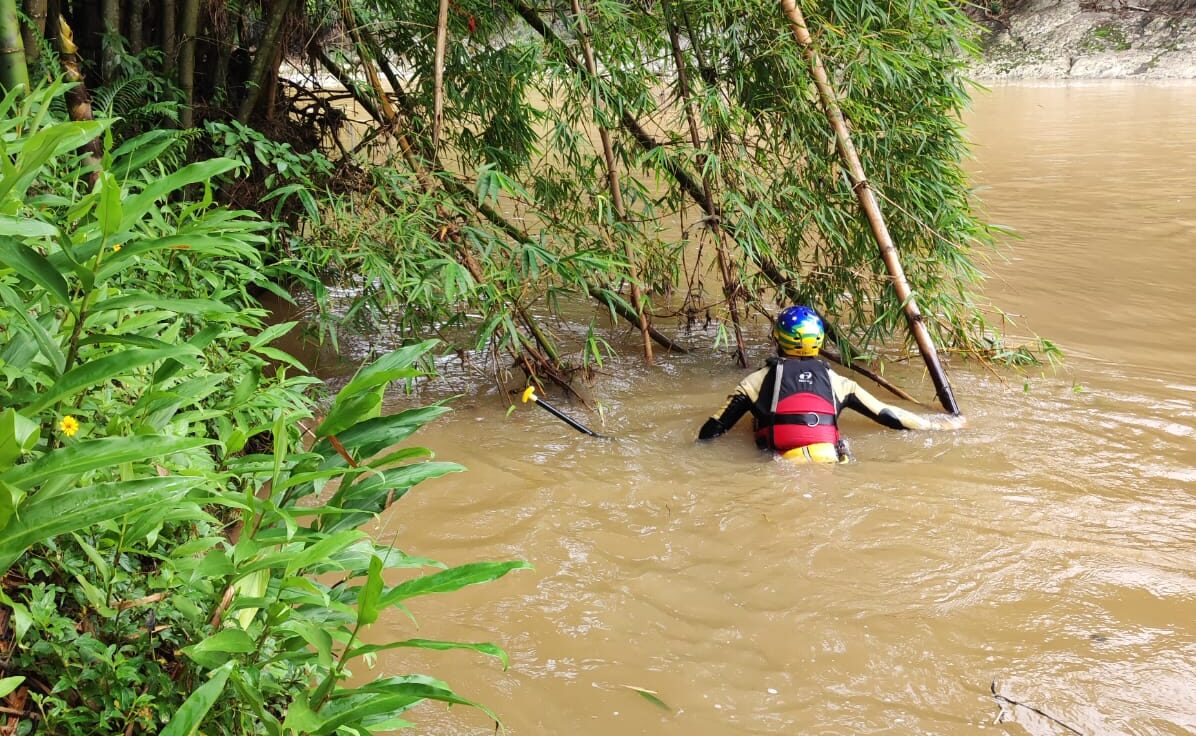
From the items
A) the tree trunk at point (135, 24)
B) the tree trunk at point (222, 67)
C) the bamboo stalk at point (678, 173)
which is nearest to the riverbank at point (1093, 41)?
the bamboo stalk at point (678, 173)

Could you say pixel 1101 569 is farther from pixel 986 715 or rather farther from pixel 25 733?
pixel 25 733

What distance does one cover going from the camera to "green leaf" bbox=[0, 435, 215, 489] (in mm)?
1386

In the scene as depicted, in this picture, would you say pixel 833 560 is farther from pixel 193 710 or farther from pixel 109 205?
pixel 109 205

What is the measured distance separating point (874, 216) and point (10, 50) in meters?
3.88

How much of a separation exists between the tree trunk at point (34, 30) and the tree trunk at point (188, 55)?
1.14 metres

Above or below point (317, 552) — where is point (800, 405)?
below

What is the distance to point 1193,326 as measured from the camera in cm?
626

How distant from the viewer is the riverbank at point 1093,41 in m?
21.5

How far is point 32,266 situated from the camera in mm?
1558

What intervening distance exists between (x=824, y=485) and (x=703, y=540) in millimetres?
812

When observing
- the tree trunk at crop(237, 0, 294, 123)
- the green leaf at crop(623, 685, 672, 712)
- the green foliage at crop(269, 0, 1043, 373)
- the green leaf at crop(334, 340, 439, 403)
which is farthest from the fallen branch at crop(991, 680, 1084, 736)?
the tree trunk at crop(237, 0, 294, 123)

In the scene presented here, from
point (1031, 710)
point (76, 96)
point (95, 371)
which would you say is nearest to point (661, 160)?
point (76, 96)

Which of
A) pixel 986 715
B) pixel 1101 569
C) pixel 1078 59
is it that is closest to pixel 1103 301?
pixel 1101 569

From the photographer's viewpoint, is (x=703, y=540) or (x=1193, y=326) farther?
(x=1193, y=326)
